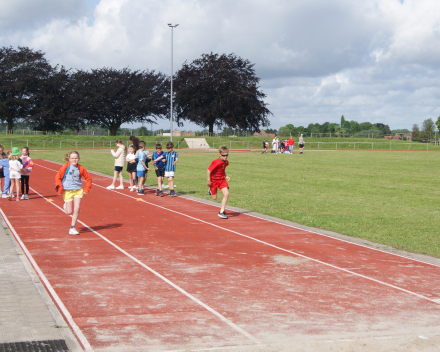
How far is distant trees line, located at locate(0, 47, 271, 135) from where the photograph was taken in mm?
68250

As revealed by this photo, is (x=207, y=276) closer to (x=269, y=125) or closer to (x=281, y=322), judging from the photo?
(x=281, y=322)

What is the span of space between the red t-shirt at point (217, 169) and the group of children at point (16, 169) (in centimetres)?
613

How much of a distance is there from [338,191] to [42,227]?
10.6 metres

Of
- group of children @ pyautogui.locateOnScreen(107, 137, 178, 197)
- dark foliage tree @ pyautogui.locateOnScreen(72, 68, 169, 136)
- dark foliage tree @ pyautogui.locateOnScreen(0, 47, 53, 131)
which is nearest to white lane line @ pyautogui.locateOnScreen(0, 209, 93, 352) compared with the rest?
group of children @ pyautogui.locateOnScreen(107, 137, 178, 197)

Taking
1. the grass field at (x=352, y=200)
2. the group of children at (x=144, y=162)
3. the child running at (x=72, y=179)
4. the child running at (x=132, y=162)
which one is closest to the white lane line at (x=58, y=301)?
the child running at (x=72, y=179)

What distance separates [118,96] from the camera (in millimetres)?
75562

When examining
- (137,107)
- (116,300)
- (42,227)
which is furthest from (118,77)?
(116,300)

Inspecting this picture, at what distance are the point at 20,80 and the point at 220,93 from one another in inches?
1068

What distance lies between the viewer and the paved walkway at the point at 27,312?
479 centimetres

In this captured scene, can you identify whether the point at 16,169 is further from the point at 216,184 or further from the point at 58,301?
the point at 58,301

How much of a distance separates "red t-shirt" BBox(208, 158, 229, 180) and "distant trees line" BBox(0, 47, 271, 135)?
198 feet

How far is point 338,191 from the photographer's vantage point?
1783 centimetres

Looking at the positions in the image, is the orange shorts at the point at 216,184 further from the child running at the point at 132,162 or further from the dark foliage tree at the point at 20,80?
the dark foliage tree at the point at 20,80

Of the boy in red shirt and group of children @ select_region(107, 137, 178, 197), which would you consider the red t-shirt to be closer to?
the boy in red shirt
